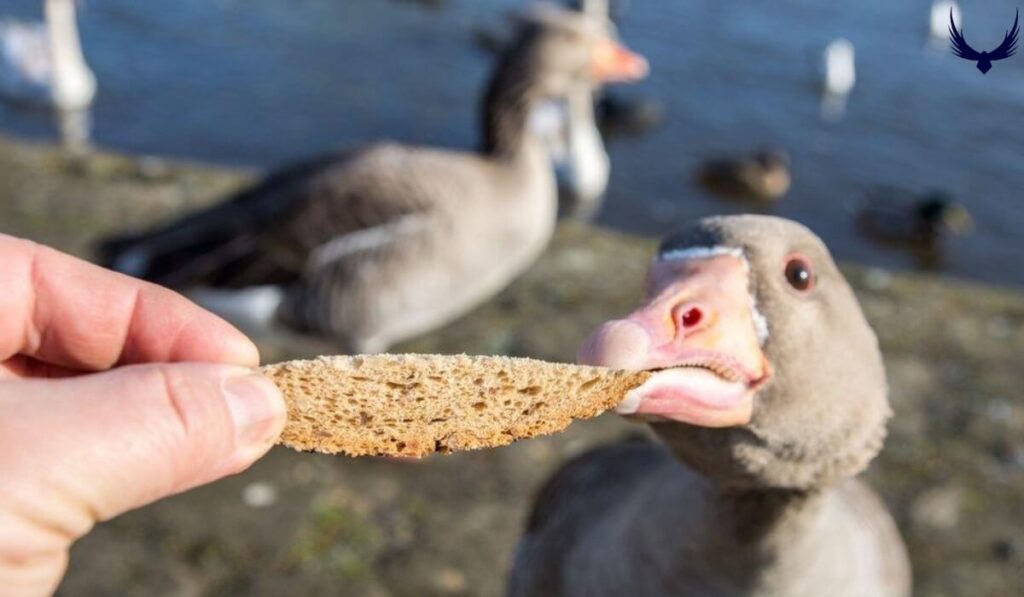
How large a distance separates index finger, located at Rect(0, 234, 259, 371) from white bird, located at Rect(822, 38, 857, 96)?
35.7 ft

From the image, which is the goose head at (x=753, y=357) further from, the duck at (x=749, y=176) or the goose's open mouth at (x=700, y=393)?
the duck at (x=749, y=176)

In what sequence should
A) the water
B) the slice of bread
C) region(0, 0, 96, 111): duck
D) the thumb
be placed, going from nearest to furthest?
the thumb → the slice of bread → the water → region(0, 0, 96, 111): duck

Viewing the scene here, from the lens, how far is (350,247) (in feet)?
14.3

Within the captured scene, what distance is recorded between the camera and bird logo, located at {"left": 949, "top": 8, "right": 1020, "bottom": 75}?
44.7 inches

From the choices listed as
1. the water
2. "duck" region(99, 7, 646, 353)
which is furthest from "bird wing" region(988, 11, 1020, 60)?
the water

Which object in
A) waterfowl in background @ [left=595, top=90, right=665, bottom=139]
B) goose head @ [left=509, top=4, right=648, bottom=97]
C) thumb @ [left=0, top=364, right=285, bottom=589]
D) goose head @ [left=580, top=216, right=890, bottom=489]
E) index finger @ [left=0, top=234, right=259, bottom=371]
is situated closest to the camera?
thumb @ [left=0, top=364, right=285, bottom=589]

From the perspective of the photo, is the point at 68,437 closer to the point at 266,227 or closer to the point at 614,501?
the point at 614,501

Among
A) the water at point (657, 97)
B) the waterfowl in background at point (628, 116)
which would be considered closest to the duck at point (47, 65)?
the water at point (657, 97)

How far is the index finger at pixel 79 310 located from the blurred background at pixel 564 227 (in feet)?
4.24

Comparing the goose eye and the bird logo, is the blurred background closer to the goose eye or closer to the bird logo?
the bird logo

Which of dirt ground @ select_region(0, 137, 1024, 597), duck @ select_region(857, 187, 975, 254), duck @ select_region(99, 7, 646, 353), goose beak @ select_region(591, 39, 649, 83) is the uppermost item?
goose beak @ select_region(591, 39, 649, 83)

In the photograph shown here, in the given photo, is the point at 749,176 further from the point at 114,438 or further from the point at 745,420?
the point at 114,438

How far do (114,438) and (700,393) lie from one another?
82cm

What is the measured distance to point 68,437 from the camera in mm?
1116
